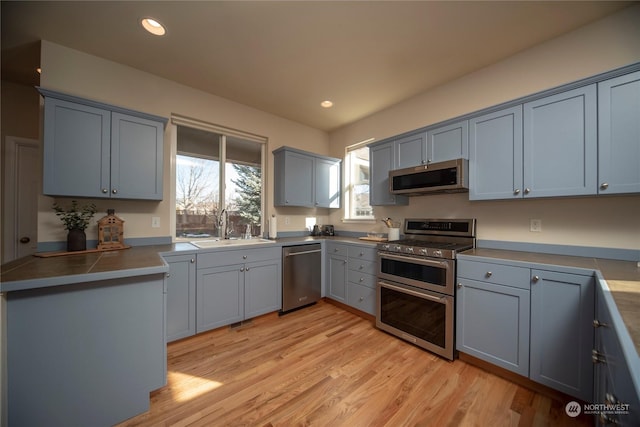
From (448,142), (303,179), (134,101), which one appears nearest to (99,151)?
(134,101)

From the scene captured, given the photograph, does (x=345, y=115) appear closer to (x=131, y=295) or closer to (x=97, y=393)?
(x=131, y=295)

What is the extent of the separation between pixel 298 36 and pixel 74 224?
2.55 metres

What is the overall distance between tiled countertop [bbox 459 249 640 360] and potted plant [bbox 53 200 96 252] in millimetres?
3230

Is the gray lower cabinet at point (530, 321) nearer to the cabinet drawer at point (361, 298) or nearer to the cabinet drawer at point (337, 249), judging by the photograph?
the cabinet drawer at point (361, 298)

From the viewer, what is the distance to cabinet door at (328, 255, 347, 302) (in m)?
3.00

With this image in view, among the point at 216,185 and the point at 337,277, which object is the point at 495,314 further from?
the point at 216,185

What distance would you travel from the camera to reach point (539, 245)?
199 centimetres

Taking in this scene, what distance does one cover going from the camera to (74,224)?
1991 millimetres

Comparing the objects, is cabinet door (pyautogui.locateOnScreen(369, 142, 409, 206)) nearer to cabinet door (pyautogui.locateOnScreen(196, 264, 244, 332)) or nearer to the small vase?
cabinet door (pyautogui.locateOnScreen(196, 264, 244, 332))

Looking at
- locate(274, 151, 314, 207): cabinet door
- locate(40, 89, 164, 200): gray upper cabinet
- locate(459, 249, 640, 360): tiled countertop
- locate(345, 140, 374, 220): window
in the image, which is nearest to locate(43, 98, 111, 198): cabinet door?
locate(40, 89, 164, 200): gray upper cabinet

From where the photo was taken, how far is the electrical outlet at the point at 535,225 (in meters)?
2.00

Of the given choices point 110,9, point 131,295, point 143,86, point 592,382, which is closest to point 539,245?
point 592,382

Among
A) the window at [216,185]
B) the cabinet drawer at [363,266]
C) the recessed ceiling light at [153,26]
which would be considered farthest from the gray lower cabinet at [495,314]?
the recessed ceiling light at [153,26]

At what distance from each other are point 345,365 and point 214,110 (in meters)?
3.19
